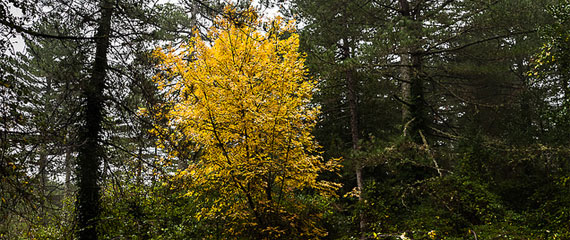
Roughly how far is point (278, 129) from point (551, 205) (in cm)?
520

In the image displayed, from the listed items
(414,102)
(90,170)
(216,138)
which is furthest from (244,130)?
(414,102)

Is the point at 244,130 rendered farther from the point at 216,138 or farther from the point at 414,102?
the point at 414,102

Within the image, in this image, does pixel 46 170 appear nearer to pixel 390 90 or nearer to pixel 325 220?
pixel 325 220

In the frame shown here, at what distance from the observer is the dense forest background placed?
10.5 feet

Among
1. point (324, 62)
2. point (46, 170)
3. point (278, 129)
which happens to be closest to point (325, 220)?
point (278, 129)

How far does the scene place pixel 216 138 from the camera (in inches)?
206

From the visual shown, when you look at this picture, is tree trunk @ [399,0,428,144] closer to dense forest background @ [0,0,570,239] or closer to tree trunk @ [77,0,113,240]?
dense forest background @ [0,0,570,239]

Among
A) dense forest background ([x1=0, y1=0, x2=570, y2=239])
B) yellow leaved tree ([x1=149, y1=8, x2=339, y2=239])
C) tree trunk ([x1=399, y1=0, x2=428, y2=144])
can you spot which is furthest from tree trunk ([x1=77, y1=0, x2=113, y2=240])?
tree trunk ([x1=399, y1=0, x2=428, y2=144])

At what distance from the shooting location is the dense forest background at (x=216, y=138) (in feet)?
10.5

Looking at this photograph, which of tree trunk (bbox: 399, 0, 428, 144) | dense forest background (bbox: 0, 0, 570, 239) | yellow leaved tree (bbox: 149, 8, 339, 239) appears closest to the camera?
dense forest background (bbox: 0, 0, 570, 239)

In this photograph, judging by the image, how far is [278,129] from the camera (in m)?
5.20

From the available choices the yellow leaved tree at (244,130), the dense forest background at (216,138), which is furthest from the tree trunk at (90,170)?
the yellow leaved tree at (244,130)

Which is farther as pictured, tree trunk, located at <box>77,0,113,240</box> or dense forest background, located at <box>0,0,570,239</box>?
tree trunk, located at <box>77,0,113,240</box>

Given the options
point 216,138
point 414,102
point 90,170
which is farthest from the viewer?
point 414,102
